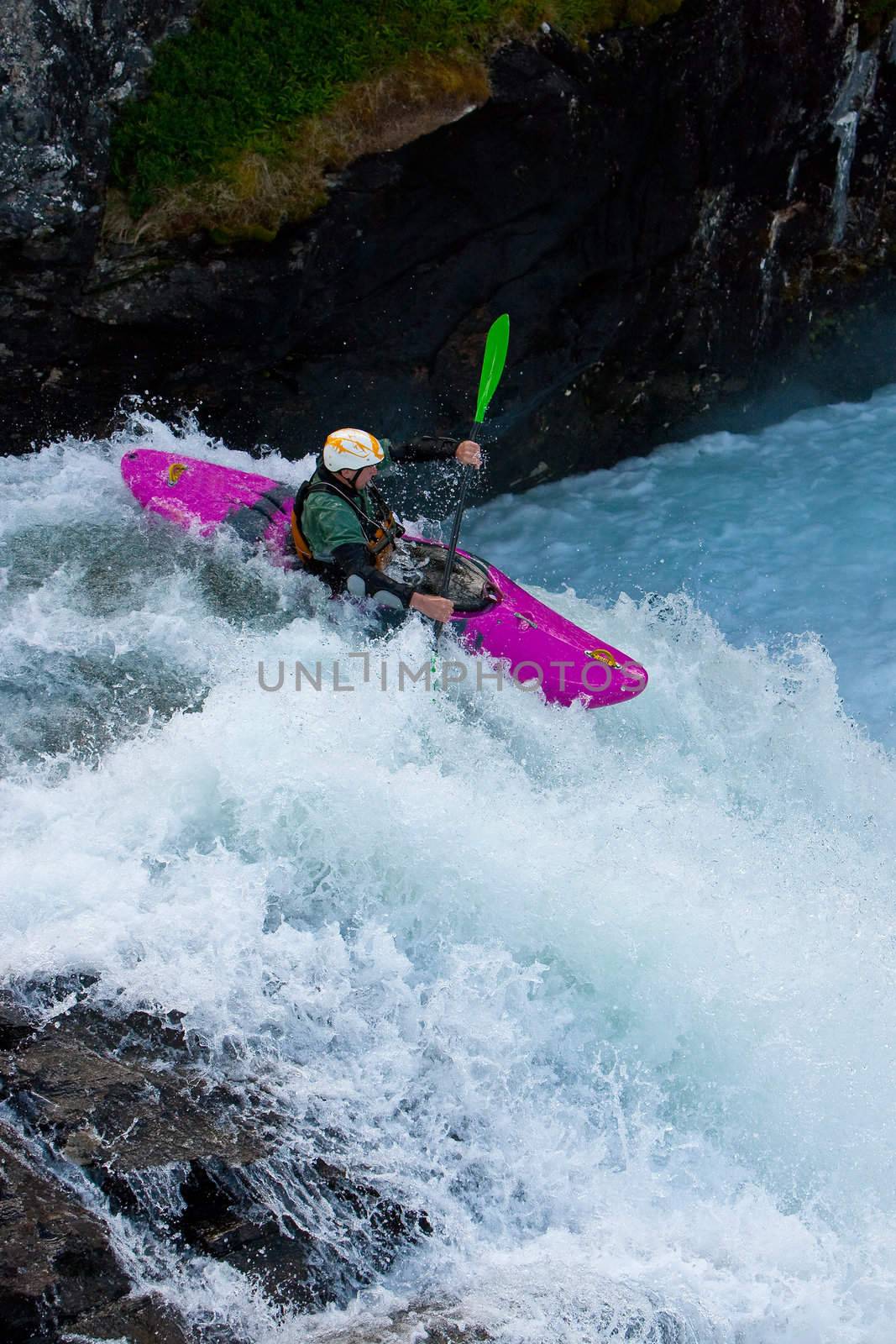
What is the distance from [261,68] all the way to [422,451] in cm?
248

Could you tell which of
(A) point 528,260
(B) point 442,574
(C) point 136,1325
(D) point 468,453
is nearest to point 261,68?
(A) point 528,260

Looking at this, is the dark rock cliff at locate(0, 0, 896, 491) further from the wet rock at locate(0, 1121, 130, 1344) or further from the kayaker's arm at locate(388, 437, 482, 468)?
the wet rock at locate(0, 1121, 130, 1344)

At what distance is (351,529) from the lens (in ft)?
17.6

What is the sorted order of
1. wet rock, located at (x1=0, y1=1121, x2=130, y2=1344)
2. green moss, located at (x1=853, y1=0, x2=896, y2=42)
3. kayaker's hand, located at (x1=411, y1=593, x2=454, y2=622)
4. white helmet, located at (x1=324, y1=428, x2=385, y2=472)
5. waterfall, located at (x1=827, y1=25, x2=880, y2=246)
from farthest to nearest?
waterfall, located at (x1=827, y1=25, x2=880, y2=246) → green moss, located at (x1=853, y1=0, x2=896, y2=42) → white helmet, located at (x1=324, y1=428, x2=385, y2=472) → kayaker's hand, located at (x1=411, y1=593, x2=454, y2=622) → wet rock, located at (x1=0, y1=1121, x2=130, y2=1344)

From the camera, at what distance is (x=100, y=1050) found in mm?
3400

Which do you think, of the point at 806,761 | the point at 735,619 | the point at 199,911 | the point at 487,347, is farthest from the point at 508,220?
the point at 199,911

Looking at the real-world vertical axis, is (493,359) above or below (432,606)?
above

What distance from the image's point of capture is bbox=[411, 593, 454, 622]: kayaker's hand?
5250 millimetres

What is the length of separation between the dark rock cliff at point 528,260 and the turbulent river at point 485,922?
3.48ft

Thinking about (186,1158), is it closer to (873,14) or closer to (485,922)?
(485,922)

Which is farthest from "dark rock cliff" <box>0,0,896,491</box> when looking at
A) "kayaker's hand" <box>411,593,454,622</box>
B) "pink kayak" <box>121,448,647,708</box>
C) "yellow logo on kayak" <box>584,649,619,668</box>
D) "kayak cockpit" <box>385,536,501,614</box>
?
"yellow logo on kayak" <box>584,649,619,668</box>

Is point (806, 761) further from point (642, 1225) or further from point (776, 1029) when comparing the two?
point (642, 1225)

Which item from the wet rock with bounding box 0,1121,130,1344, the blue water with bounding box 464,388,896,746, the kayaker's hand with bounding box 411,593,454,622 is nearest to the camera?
the wet rock with bounding box 0,1121,130,1344

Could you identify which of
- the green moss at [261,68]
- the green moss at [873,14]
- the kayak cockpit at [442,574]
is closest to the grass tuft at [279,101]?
the green moss at [261,68]
